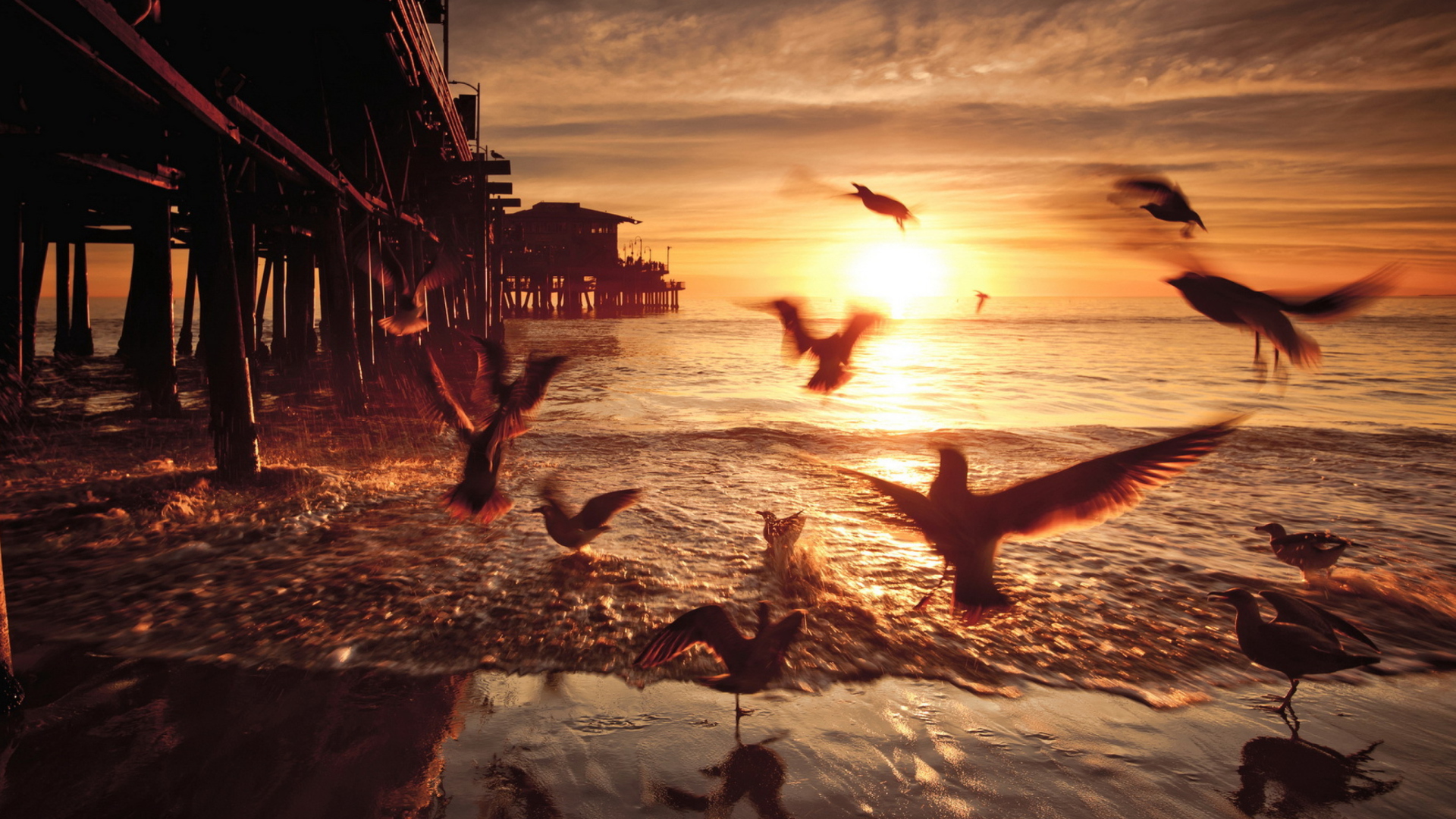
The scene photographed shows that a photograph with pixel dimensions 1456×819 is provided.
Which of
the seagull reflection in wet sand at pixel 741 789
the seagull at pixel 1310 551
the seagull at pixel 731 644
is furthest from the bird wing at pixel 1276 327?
the seagull at pixel 1310 551

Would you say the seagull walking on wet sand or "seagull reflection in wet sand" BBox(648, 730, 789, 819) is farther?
the seagull walking on wet sand

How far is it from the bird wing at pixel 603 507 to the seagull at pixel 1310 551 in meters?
4.87

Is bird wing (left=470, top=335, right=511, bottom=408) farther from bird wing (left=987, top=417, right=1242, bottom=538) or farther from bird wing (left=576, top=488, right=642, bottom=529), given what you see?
bird wing (left=987, top=417, right=1242, bottom=538)

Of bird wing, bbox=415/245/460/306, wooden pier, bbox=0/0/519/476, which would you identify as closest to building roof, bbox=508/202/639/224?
wooden pier, bbox=0/0/519/476

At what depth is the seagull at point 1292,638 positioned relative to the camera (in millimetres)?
3465

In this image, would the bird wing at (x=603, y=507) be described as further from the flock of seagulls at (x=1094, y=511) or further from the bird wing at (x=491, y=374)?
the flock of seagulls at (x=1094, y=511)

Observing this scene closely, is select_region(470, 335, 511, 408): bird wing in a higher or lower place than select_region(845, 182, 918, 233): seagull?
lower

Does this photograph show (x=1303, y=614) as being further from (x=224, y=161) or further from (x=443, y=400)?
(x=224, y=161)

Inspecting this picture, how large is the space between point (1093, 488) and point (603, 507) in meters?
3.09

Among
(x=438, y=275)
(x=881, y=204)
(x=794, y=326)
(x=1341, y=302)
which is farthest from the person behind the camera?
(x=438, y=275)

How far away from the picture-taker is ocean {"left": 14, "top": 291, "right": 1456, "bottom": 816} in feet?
10.5

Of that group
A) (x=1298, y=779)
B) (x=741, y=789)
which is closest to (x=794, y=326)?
(x=741, y=789)

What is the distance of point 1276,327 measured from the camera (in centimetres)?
294

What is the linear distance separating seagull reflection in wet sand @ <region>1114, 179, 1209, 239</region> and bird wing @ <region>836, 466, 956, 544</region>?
1.73 m
